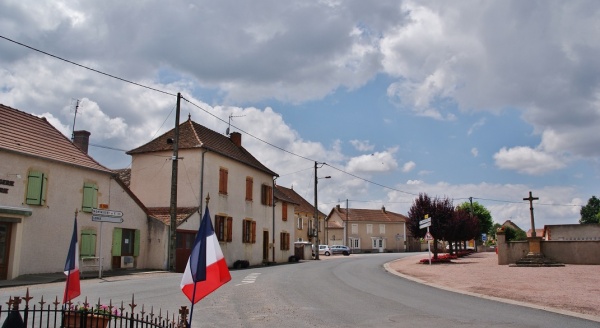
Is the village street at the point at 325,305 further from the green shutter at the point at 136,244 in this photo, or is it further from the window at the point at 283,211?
the window at the point at 283,211

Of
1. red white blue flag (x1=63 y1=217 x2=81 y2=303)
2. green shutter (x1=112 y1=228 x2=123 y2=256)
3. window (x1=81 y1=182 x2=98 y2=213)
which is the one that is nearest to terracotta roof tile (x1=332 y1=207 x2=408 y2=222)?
green shutter (x1=112 y1=228 x2=123 y2=256)

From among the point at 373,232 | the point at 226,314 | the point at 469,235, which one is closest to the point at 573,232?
the point at 469,235

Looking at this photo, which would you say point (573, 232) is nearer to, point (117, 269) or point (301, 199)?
point (117, 269)

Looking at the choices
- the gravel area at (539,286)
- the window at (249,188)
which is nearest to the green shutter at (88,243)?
the window at (249,188)

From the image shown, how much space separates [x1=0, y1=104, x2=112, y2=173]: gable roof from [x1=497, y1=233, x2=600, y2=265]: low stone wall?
2132 cm

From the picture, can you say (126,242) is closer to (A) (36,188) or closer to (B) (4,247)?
(A) (36,188)

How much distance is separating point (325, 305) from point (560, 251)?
65.6ft

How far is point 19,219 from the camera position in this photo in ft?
59.8

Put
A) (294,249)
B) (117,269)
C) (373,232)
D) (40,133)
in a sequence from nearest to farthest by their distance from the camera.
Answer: (40,133), (117,269), (294,249), (373,232)

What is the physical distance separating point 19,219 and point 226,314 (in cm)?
1158

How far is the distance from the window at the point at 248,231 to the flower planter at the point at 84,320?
27.0 m

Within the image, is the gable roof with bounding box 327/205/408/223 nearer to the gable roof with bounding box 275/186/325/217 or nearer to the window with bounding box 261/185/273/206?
the gable roof with bounding box 275/186/325/217

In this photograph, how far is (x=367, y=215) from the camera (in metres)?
79.8

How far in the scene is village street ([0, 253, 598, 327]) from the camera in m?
9.79
